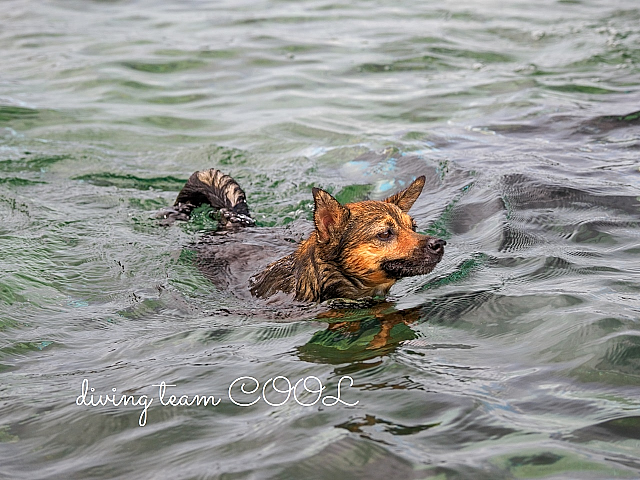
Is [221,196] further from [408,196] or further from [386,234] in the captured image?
[386,234]

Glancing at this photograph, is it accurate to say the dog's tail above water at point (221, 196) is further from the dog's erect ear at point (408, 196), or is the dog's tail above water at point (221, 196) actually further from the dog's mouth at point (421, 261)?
the dog's mouth at point (421, 261)

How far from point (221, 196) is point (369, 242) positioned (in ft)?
6.88

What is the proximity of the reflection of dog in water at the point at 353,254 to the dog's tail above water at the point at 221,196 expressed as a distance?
1.16m

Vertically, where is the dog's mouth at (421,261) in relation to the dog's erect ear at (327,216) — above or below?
below

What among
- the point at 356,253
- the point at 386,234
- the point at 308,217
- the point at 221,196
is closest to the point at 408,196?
the point at 386,234

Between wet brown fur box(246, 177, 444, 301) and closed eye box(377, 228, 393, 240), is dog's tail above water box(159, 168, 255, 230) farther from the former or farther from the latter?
closed eye box(377, 228, 393, 240)

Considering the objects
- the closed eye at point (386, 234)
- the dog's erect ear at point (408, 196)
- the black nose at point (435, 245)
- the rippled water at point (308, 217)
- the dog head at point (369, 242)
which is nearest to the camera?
the rippled water at point (308, 217)

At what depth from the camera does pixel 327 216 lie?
242 inches

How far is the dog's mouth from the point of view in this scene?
5.91 m

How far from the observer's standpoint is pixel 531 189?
8.41m

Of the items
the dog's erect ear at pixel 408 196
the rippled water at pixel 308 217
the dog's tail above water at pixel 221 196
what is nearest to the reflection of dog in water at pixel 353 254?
the dog's erect ear at pixel 408 196

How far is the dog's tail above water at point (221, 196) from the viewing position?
7738 mm

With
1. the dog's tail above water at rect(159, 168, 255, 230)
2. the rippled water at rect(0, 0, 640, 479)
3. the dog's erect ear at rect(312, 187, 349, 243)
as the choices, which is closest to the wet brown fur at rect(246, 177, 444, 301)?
the dog's erect ear at rect(312, 187, 349, 243)

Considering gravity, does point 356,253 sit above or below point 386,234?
below
